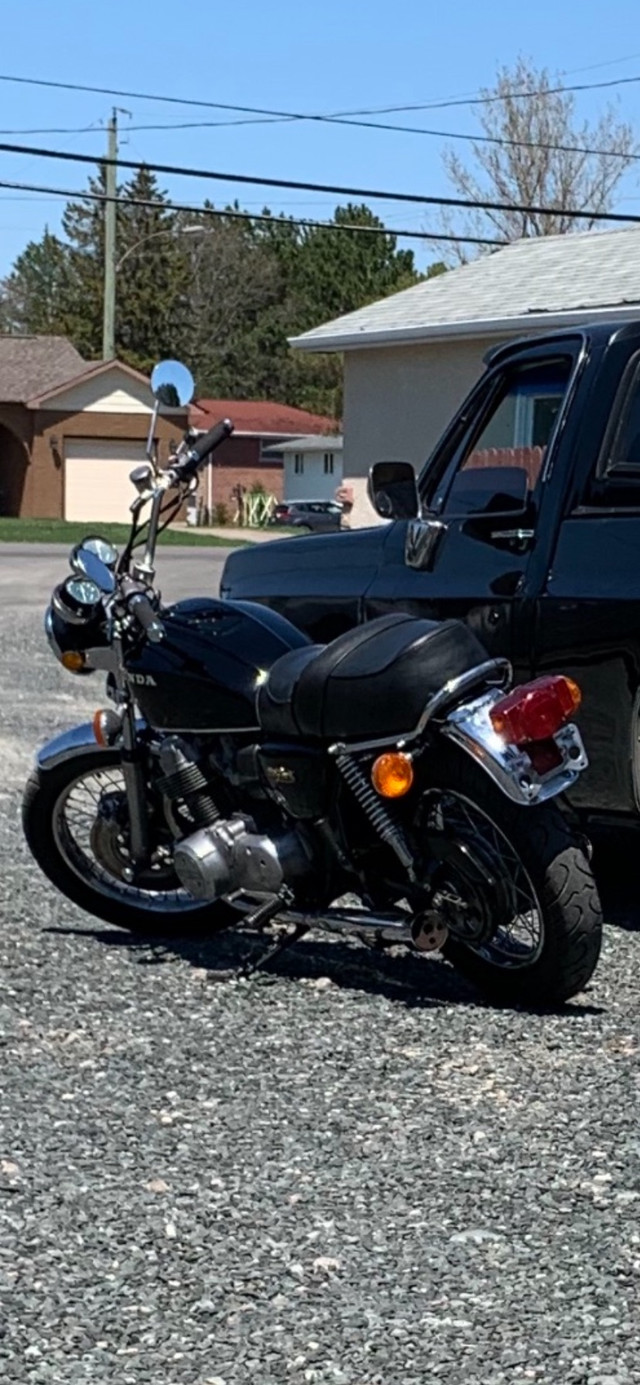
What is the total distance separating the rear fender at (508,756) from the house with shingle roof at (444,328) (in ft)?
55.7

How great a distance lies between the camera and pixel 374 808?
17.5 feet

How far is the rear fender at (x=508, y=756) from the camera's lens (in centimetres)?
512

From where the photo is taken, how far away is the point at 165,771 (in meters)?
5.87

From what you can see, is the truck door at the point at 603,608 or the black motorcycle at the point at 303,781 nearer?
the black motorcycle at the point at 303,781

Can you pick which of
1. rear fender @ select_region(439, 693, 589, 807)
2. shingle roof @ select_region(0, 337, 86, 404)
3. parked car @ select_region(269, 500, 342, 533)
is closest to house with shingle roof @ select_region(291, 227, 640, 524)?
rear fender @ select_region(439, 693, 589, 807)

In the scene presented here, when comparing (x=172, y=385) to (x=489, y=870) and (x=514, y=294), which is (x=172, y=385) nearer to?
(x=489, y=870)

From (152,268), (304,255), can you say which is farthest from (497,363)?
(304,255)

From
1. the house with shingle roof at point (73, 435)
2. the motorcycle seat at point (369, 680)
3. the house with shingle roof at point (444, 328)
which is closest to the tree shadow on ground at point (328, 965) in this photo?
the motorcycle seat at point (369, 680)

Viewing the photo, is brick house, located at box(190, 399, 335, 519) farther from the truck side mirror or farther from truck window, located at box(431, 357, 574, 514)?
the truck side mirror

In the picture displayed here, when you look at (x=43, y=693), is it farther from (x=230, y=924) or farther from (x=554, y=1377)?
(x=554, y=1377)

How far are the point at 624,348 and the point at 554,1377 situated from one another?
406cm

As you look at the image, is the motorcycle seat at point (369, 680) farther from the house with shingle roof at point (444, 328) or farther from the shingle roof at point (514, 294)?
the house with shingle roof at point (444, 328)

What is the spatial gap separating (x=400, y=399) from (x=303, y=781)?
20625mm

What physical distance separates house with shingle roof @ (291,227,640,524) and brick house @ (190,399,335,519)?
141 feet
